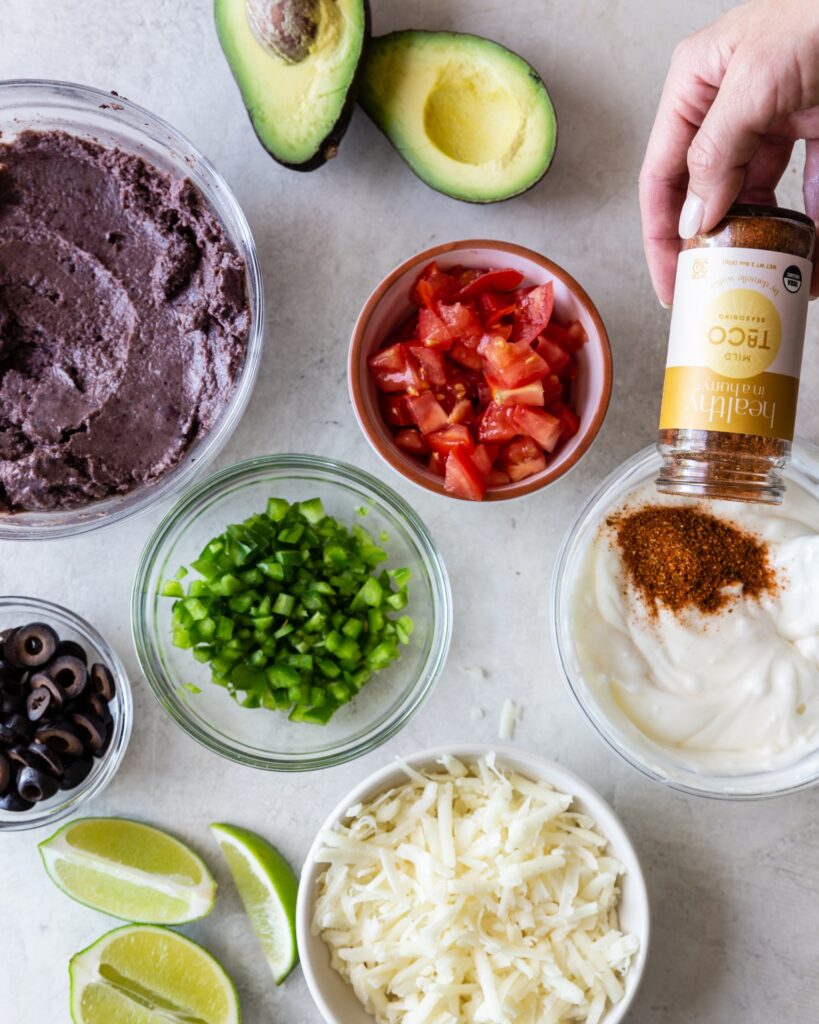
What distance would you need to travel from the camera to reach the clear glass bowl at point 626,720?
1.89 meters

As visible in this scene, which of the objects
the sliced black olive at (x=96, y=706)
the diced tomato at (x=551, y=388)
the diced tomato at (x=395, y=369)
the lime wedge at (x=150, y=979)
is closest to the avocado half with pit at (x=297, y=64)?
the diced tomato at (x=395, y=369)

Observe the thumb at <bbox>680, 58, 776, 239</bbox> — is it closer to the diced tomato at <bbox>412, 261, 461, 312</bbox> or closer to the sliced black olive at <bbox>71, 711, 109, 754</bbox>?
the diced tomato at <bbox>412, 261, 461, 312</bbox>

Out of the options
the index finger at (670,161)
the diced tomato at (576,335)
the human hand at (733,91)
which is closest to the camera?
the human hand at (733,91)

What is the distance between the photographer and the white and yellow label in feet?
4.87

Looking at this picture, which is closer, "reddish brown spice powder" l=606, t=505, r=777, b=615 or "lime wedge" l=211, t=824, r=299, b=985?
"reddish brown spice powder" l=606, t=505, r=777, b=615

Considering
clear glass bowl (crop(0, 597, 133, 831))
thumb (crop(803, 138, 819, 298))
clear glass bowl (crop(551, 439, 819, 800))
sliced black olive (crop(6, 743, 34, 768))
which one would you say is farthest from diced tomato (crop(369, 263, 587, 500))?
sliced black olive (crop(6, 743, 34, 768))

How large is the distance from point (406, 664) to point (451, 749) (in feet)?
0.80

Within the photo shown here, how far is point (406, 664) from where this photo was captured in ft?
6.84

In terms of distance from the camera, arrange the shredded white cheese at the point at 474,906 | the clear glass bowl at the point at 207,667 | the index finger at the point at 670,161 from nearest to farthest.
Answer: the index finger at the point at 670,161 → the shredded white cheese at the point at 474,906 → the clear glass bowl at the point at 207,667

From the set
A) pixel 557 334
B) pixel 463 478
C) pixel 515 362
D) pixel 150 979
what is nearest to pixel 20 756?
pixel 150 979

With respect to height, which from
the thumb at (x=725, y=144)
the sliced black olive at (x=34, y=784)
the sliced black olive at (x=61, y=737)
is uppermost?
the thumb at (x=725, y=144)

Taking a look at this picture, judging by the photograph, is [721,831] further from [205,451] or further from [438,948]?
[205,451]

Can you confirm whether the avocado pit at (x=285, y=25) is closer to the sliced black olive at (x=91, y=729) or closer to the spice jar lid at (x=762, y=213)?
the spice jar lid at (x=762, y=213)

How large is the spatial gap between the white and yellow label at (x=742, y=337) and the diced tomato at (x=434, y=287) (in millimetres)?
530
